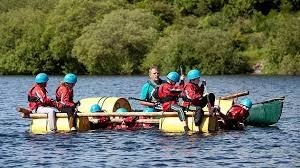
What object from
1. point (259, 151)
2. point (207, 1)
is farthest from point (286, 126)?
point (207, 1)

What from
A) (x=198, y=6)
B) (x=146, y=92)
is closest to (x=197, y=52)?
(x=198, y=6)

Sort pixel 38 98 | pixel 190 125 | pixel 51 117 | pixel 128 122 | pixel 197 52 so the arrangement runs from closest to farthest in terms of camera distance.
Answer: pixel 190 125
pixel 51 117
pixel 38 98
pixel 128 122
pixel 197 52

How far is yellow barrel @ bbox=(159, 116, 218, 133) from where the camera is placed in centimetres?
2359

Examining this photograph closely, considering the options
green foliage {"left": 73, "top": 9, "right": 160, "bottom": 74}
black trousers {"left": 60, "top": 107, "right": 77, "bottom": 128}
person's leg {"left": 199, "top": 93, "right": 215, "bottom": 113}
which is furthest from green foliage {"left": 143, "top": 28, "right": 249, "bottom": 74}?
person's leg {"left": 199, "top": 93, "right": 215, "bottom": 113}

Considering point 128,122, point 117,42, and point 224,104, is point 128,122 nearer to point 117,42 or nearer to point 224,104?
point 224,104

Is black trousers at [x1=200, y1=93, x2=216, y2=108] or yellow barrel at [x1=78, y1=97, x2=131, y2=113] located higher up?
black trousers at [x1=200, y1=93, x2=216, y2=108]

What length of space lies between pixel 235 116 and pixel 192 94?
233 cm

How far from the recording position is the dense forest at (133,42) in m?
86.4

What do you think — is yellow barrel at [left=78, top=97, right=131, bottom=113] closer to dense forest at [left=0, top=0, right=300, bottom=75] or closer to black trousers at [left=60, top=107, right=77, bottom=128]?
black trousers at [left=60, top=107, right=77, bottom=128]

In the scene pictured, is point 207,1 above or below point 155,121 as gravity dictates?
above

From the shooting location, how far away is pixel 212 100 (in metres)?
23.9

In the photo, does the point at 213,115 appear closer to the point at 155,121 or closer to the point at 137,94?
the point at 155,121

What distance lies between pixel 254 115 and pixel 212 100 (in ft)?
12.5

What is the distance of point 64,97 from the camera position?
2467 cm
